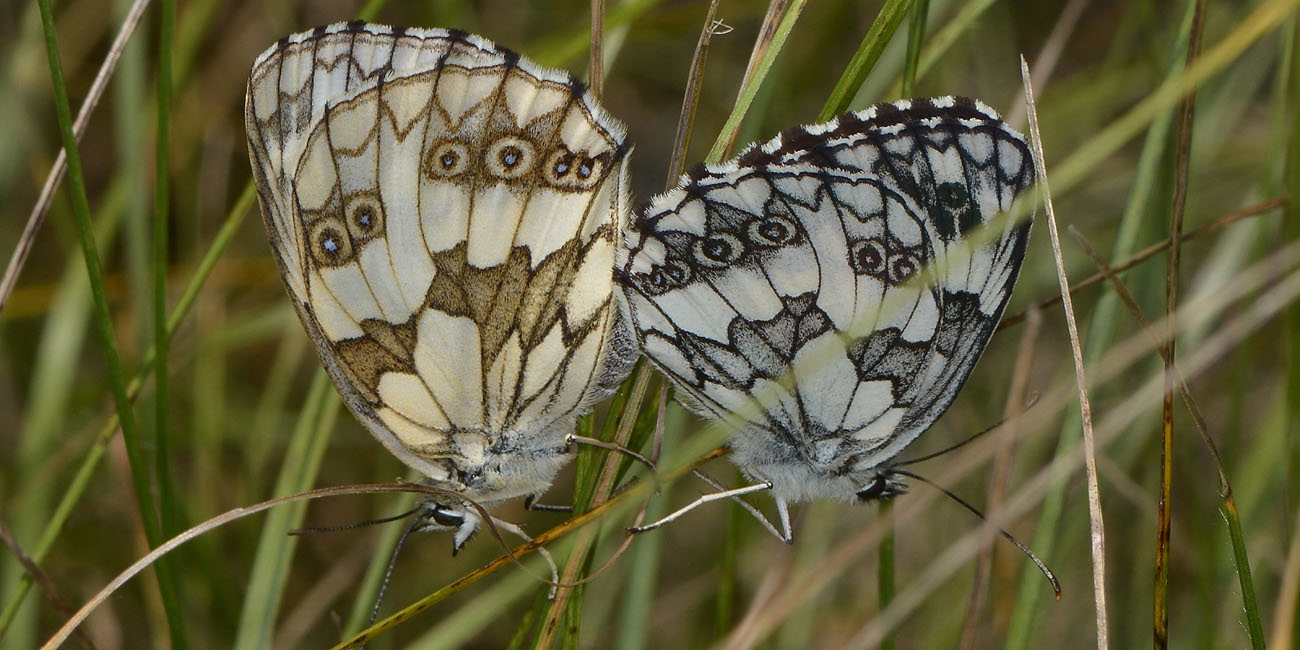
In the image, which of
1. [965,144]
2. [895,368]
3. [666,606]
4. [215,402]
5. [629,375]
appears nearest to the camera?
[965,144]

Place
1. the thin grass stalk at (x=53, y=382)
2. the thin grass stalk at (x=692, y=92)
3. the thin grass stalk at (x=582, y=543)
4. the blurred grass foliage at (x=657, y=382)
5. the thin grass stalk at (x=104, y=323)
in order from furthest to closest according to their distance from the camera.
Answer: the thin grass stalk at (x=53, y=382), the blurred grass foliage at (x=657, y=382), the thin grass stalk at (x=692, y=92), the thin grass stalk at (x=582, y=543), the thin grass stalk at (x=104, y=323)

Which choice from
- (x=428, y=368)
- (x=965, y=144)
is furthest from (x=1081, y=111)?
(x=428, y=368)

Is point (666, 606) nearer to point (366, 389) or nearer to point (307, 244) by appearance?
point (366, 389)

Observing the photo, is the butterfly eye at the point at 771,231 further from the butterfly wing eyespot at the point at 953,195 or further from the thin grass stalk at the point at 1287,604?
the thin grass stalk at the point at 1287,604

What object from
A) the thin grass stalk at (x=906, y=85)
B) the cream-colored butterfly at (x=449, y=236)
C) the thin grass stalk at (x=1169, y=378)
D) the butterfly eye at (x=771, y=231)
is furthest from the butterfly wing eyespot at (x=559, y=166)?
the thin grass stalk at (x=1169, y=378)

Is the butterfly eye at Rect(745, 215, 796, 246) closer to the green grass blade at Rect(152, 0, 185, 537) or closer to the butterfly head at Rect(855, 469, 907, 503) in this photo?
the butterfly head at Rect(855, 469, 907, 503)

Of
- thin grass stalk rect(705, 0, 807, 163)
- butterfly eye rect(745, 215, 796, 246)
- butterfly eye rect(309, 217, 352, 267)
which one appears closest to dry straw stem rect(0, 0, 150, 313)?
butterfly eye rect(309, 217, 352, 267)
